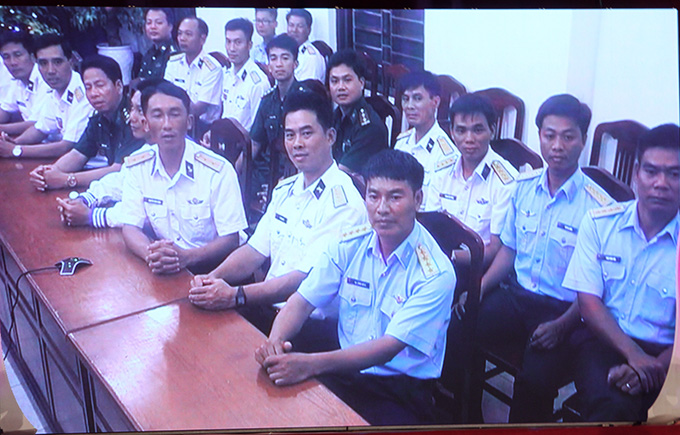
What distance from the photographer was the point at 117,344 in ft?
7.36

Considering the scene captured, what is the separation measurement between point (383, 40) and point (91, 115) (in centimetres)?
108

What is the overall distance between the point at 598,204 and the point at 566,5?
0.71 m

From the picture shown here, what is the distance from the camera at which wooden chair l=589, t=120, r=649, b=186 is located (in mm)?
2268

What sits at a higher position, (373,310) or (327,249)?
(327,249)

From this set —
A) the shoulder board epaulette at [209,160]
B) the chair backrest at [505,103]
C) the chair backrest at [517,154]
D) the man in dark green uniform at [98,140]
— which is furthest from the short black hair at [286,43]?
the chair backrest at [517,154]

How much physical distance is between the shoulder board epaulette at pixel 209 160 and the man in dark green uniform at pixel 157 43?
301 millimetres

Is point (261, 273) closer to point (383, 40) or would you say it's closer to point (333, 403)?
point (333, 403)

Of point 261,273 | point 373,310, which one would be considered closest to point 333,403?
point 373,310

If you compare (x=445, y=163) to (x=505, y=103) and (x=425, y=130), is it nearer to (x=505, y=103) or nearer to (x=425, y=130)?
(x=425, y=130)

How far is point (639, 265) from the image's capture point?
2.33m

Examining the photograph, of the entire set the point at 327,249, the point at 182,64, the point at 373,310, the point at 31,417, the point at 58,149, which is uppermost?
the point at 182,64

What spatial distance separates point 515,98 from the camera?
7.48 ft

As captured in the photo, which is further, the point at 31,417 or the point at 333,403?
the point at 31,417

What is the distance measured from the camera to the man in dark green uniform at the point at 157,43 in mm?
2268
